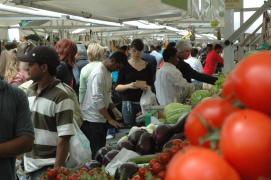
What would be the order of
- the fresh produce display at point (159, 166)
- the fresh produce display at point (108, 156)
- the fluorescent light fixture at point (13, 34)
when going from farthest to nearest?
the fluorescent light fixture at point (13, 34) < the fresh produce display at point (108, 156) < the fresh produce display at point (159, 166)

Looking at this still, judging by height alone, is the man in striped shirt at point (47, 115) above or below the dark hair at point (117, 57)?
below

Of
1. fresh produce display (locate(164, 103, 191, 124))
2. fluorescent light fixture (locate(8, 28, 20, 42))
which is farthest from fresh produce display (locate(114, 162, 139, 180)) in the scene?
fluorescent light fixture (locate(8, 28, 20, 42))

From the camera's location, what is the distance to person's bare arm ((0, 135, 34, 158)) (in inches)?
101

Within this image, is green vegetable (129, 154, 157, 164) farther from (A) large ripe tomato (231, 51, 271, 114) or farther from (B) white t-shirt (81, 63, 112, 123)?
(B) white t-shirt (81, 63, 112, 123)

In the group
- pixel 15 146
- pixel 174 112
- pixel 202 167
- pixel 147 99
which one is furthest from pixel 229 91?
pixel 147 99

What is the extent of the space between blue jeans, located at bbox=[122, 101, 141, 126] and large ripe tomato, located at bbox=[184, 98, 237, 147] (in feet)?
16.8

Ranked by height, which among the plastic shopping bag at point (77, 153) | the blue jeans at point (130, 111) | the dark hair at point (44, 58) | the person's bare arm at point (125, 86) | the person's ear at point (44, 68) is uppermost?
the dark hair at point (44, 58)

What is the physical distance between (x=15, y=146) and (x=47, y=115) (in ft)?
1.91

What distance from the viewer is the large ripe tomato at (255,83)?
0.96m

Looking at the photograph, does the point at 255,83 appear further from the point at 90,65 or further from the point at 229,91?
the point at 90,65

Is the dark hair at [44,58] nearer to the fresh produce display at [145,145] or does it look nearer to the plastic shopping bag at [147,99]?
the fresh produce display at [145,145]

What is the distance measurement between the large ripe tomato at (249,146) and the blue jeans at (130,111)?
525 centimetres

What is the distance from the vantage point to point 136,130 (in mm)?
3639

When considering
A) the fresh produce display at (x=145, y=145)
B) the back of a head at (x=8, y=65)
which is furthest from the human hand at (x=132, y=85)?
the fresh produce display at (x=145, y=145)
